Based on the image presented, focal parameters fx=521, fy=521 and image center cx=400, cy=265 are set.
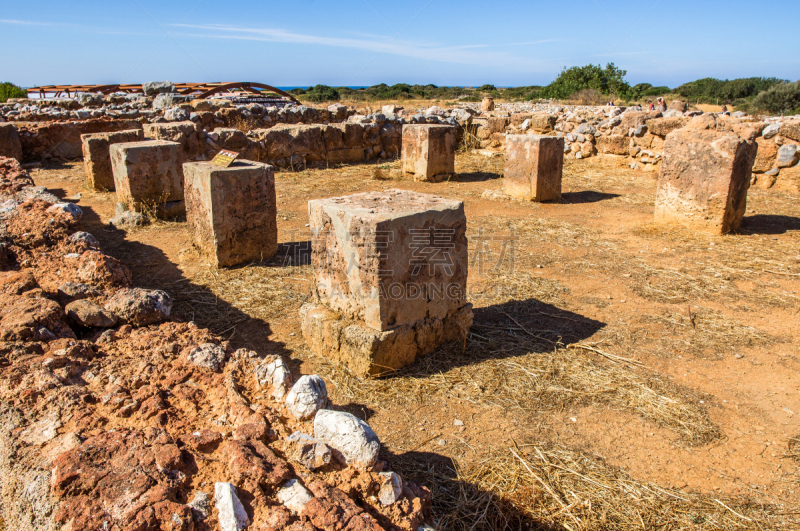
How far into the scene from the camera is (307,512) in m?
1.68

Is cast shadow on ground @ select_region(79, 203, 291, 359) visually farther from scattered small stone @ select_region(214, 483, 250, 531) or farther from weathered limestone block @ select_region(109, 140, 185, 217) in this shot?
scattered small stone @ select_region(214, 483, 250, 531)

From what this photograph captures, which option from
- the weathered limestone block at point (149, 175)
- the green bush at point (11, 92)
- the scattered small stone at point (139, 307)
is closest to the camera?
the scattered small stone at point (139, 307)

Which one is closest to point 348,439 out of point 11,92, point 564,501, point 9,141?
point 564,501

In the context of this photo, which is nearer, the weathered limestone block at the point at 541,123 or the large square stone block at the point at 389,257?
the large square stone block at the point at 389,257

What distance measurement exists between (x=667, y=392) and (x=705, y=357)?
28.9 inches

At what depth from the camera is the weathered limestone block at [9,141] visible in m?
10.7

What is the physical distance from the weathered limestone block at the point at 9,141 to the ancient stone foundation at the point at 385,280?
10369mm

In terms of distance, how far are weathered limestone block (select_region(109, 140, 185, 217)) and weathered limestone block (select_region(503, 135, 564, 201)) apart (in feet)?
17.3

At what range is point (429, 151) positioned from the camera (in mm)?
10234

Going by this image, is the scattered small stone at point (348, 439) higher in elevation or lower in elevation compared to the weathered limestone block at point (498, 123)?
lower

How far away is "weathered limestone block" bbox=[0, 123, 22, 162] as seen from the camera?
10.7m

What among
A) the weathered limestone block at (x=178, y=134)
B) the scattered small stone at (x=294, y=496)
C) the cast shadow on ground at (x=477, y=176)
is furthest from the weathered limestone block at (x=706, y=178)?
the weathered limestone block at (x=178, y=134)

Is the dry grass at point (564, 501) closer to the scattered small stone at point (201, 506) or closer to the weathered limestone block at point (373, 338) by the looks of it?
the weathered limestone block at point (373, 338)

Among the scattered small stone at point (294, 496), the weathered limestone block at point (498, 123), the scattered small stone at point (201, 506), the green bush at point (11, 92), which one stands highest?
the green bush at point (11, 92)
